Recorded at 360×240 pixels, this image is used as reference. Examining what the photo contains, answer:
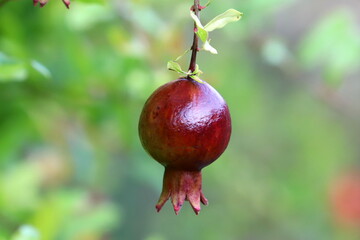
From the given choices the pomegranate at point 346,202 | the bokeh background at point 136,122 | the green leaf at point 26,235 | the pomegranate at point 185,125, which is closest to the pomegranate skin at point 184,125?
the pomegranate at point 185,125

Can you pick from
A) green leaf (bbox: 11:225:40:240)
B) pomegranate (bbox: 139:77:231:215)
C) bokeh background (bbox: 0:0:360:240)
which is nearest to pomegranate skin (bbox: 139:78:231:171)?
pomegranate (bbox: 139:77:231:215)

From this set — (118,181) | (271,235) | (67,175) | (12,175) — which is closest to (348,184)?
(271,235)

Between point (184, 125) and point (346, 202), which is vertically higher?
point (346, 202)

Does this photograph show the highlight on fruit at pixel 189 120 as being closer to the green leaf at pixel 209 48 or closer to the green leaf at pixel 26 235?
the green leaf at pixel 209 48

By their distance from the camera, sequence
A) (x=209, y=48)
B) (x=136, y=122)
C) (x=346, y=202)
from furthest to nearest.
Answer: (x=346, y=202), (x=136, y=122), (x=209, y=48)

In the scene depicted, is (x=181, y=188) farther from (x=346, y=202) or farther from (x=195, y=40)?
(x=346, y=202)

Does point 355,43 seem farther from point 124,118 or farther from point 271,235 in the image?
point 271,235

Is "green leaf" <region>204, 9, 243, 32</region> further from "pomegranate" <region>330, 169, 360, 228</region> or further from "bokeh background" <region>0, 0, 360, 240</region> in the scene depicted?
"pomegranate" <region>330, 169, 360, 228</region>

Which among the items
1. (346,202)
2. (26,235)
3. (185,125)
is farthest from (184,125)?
(346,202)
